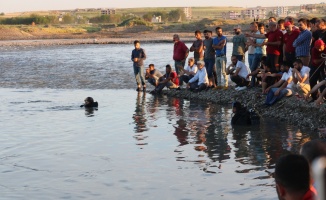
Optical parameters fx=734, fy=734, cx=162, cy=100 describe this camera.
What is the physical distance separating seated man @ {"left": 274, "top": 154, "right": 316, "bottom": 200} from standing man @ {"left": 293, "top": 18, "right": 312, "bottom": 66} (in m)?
11.9

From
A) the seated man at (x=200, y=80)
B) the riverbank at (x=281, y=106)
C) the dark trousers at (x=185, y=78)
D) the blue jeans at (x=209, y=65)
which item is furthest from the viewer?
the dark trousers at (x=185, y=78)

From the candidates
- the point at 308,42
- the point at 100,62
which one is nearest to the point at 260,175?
the point at 308,42

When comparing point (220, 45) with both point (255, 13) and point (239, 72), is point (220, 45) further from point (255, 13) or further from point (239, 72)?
point (255, 13)

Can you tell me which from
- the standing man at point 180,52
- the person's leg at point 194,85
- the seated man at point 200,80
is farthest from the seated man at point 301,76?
the standing man at point 180,52

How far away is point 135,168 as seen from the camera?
1150 cm

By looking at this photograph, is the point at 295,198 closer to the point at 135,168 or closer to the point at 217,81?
the point at 135,168

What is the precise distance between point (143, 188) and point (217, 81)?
11068 mm

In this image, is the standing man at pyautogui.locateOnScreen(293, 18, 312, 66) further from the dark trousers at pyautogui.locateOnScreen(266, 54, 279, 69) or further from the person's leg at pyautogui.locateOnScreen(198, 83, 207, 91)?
the person's leg at pyautogui.locateOnScreen(198, 83, 207, 91)

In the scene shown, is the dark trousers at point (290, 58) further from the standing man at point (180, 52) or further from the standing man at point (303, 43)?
the standing man at point (180, 52)

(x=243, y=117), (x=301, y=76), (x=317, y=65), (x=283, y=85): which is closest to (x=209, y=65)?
(x=283, y=85)

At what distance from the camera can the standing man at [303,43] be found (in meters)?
15.7

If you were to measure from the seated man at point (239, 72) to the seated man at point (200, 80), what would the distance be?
41.5 inches

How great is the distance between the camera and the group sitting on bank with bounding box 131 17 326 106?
15.4m

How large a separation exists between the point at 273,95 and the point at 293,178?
13.0 m
